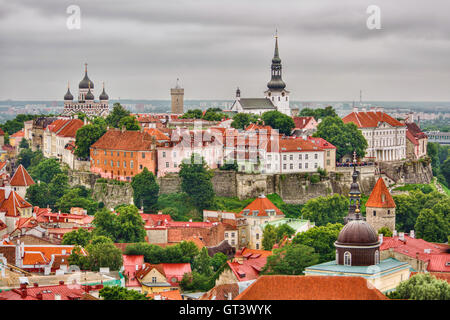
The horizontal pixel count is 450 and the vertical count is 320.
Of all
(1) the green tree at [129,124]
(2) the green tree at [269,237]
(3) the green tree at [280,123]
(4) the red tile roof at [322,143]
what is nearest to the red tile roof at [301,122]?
(3) the green tree at [280,123]

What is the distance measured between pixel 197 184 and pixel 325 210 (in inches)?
306

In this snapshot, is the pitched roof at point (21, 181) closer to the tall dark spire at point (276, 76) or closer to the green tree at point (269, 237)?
the green tree at point (269, 237)

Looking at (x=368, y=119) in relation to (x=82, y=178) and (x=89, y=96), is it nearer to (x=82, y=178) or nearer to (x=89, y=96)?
(x=82, y=178)

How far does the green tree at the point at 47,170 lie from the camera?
58.8 metres

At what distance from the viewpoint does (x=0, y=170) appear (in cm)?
6341

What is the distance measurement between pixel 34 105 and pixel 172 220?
335ft

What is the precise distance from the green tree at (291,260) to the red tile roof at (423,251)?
122 inches

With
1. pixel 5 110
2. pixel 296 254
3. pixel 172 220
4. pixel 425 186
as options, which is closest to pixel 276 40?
pixel 425 186

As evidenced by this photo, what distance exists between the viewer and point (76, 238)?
40.5 meters

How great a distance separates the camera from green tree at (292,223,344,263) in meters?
39.1

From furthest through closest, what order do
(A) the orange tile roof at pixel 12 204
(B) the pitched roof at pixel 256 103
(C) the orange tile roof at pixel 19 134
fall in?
(B) the pitched roof at pixel 256 103 → (C) the orange tile roof at pixel 19 134 → (A) the orange tile roof at pixel 12 204

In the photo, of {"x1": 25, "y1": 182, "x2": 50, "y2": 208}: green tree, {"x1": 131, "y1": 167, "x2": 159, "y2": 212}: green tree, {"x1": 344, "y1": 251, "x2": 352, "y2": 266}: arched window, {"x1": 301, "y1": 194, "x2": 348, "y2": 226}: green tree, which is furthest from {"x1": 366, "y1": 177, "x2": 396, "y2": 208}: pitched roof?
{"x1": 25, "y1": 182, "x2": 50, "y2": 208}: green tree

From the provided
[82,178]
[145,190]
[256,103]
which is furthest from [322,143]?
[256,103]
